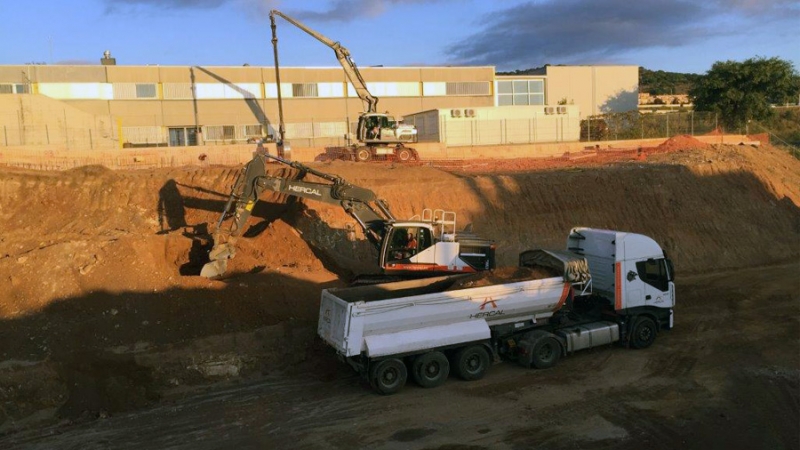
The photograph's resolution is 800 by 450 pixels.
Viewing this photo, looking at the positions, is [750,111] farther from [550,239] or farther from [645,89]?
[645,89]

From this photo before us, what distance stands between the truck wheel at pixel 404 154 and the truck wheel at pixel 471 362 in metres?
20.2

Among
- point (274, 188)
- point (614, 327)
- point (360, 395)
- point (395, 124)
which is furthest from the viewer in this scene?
point (395, 124)

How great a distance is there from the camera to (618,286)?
43.7 ft

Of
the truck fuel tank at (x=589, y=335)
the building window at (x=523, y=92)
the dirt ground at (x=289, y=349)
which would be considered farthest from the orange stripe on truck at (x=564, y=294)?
the building window at (x=523, y=92)

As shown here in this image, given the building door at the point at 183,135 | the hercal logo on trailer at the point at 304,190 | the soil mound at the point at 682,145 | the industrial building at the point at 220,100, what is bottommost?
the hercal logo on trailer at the point at 304,190

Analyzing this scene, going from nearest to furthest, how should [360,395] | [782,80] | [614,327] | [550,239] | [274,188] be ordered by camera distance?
[360,395] → [614,327] → [274,188] → [550,239] → [782,80]

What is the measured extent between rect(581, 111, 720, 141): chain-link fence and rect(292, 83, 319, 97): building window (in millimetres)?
21830

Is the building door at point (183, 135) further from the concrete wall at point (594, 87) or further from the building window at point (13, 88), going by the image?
the concrete wall at point (594, 87)

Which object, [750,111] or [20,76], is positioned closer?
[20,76]

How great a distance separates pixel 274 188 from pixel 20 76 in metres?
39.8

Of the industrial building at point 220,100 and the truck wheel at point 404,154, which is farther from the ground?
the industrial building at point 220,100

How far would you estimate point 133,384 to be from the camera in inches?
456

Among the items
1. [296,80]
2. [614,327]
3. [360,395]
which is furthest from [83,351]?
[296,80]

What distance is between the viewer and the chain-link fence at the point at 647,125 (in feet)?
147
